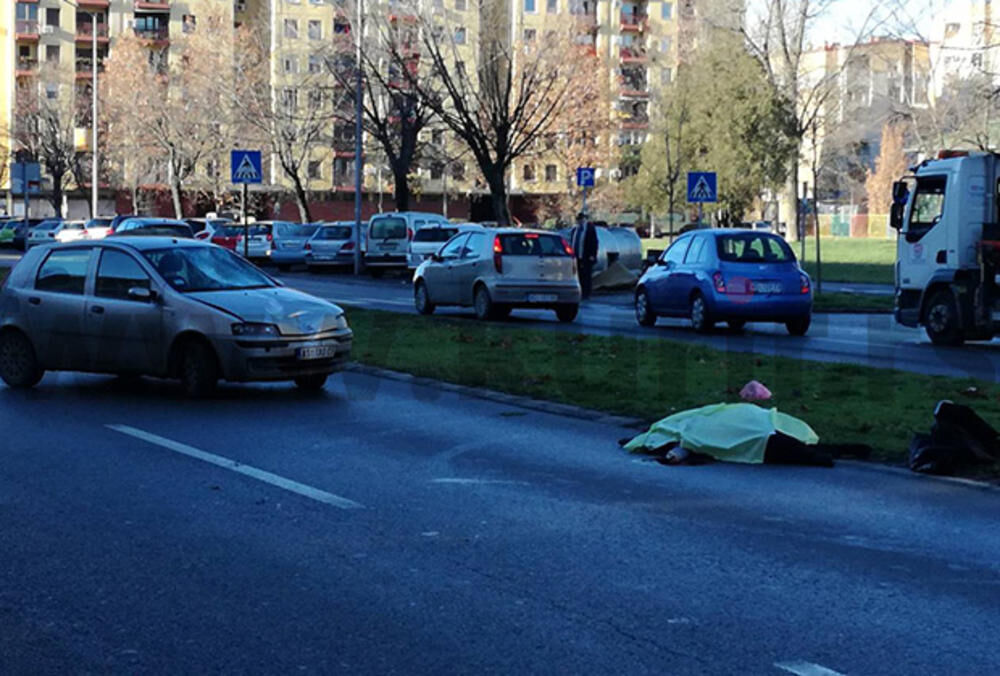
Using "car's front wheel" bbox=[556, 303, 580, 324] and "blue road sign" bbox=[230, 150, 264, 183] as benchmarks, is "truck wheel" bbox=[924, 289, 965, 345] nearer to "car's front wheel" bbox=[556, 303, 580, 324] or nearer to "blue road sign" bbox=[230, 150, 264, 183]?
"car's front wheel" bbox=[556, 303, 580, 324]

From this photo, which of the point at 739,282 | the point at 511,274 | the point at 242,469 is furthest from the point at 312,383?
the point at 511,274

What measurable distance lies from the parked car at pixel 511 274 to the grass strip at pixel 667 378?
397 cm

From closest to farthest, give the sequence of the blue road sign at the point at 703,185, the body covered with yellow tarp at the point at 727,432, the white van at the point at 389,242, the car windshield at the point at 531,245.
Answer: the body covered with yellow tarp at the point at 727,432 < the car windshield at the point at 531,245 < the blue road sign at the point at 703,185 < the white van at the point at 389,242

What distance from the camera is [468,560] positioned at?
729cm

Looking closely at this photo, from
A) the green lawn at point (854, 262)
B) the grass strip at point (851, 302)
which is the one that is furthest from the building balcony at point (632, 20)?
the grass strip at point (851, 302)

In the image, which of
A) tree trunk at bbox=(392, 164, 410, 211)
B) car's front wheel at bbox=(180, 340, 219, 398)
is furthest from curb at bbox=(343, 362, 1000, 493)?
tree trunk at bbox=(392, 164, 410, 211)

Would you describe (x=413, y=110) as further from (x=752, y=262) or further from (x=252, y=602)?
(x=252, y=602)

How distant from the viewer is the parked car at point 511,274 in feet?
83.9

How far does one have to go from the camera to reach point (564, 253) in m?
26.2

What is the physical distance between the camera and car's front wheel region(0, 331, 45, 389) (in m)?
15.1

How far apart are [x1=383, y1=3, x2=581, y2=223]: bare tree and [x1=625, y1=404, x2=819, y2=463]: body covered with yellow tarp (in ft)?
113

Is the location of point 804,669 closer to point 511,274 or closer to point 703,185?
point 511,274

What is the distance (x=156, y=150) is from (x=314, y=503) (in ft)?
236

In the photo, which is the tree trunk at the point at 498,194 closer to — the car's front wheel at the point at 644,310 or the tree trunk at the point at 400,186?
the tree trunk at the point at 400,186
